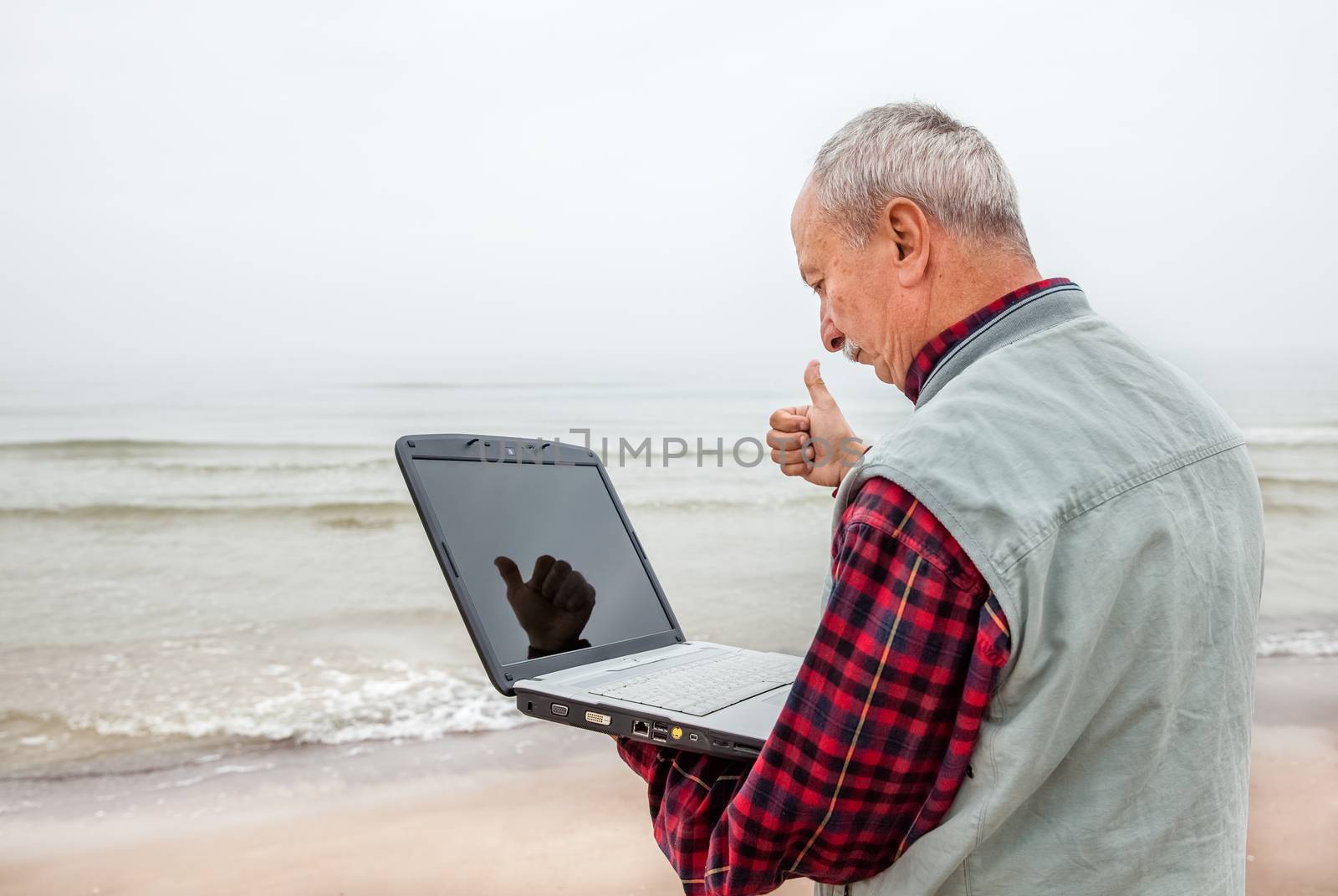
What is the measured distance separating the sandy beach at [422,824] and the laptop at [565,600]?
1305 millimetres

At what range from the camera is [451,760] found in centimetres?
388

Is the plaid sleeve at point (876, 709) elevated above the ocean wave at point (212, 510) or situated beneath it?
elevated above

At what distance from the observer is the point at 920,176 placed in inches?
40.9

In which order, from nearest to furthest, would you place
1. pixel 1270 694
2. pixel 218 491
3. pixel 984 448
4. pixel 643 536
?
1. pixel 984 448
2. pixel 1270 694
3. pixel 643 536
4. pixel 218 491

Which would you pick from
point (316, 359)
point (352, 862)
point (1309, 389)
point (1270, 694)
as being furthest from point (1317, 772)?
point (316, 359)

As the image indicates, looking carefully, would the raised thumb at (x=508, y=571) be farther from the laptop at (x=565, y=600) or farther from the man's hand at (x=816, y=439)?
the man's hand at (x=816, y=439)

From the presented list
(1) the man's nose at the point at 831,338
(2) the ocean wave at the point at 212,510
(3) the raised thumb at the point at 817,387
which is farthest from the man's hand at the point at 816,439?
(2) the ocean wave at the point at 212,510

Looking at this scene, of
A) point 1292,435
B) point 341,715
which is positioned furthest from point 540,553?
point 1292,435

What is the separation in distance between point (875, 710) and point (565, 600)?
2.85 feet

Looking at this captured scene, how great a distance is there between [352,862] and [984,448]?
9.11 ft

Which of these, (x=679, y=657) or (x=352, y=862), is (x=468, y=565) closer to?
(x=679, y=657)

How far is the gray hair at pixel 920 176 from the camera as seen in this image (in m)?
1.04

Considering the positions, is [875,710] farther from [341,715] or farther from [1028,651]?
[341,715]

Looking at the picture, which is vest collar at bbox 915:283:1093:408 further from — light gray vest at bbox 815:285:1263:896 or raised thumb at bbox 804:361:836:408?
raised thumb at bbox 804:361:836:408
